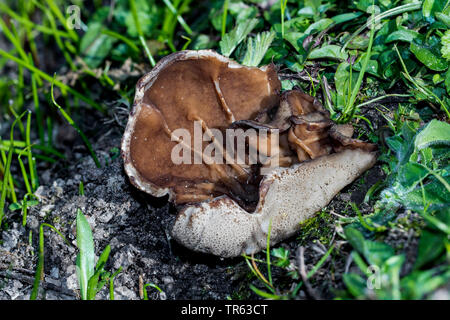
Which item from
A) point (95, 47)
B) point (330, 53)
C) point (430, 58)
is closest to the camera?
point (430, 58)

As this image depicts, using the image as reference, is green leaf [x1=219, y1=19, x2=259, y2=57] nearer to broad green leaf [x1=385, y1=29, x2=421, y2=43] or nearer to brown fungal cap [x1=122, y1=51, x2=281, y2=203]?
brown fungal cap [x1=122, y1=51, x2=281, y2=203]

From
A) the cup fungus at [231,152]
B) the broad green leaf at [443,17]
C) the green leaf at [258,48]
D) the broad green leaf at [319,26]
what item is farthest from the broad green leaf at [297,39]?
the broad green leaf at [443,17]

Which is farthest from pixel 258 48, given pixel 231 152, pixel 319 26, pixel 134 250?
pixel 134 250

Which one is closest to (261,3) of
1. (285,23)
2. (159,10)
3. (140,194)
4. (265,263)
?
(285,23)

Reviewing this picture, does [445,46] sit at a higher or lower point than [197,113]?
higher

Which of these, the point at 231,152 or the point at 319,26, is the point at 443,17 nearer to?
the point at 319,26

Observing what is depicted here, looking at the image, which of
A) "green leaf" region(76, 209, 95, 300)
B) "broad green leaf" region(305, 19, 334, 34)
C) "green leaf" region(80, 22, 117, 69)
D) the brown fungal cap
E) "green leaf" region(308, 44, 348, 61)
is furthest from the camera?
"green leaf" region(80, 22, 117, 69)

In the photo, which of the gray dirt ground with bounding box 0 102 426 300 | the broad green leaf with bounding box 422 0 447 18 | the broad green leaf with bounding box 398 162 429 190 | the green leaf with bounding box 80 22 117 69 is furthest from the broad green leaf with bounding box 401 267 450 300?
the green leaf with bounding box 80 22 117 69
